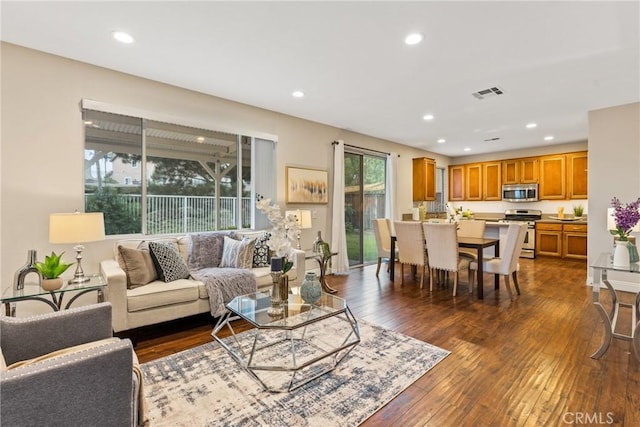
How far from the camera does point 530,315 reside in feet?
11.2

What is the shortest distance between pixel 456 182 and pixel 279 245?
7626mm

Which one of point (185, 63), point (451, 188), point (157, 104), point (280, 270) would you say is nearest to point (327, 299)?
point (280, 270)

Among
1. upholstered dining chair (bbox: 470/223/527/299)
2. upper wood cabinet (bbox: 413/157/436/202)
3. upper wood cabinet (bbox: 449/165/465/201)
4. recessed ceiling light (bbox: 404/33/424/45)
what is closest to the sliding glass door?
upper wood cabinet (bbox: 413/157/436/202)

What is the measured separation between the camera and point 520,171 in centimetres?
759

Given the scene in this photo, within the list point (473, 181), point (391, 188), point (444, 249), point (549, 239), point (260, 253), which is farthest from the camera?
point (473, 181)

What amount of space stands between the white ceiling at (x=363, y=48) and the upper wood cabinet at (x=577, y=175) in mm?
2823

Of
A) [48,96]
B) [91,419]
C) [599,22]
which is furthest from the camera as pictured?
[48,96]

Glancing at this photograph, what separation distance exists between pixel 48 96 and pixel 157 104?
3.17 ft

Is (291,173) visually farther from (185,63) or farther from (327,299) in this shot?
(327,299)

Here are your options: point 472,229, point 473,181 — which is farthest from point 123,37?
point 473,181

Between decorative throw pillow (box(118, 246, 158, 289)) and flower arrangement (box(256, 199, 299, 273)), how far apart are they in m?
1.42

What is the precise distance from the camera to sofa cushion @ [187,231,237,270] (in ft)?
11.6

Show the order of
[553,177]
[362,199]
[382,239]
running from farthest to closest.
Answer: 1. [553,177]
2. [362,199]
3. [382,239]

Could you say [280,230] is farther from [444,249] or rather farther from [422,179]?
[422,179]
